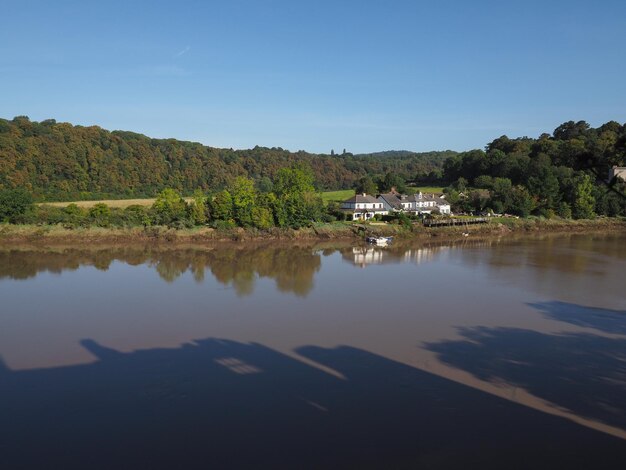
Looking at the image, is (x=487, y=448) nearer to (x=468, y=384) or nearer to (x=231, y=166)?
(x=468, y=384)

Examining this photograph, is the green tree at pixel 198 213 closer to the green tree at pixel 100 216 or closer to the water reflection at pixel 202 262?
the water reflection at pixel 202 262

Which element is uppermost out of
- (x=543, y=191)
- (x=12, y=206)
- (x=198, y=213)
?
(x=543, y=191)

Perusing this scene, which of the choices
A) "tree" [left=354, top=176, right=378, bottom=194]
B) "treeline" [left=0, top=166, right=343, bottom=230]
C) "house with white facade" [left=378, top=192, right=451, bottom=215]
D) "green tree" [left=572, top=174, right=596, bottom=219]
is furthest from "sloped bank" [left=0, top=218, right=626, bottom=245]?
"tree" [left=354, top=176, right=378, bottom=194]

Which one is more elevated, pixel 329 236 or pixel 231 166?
pixel 231 166

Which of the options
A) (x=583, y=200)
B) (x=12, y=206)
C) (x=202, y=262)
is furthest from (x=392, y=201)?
(x=12, y=206)

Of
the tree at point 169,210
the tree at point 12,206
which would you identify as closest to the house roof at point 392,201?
the tree at point 169,210

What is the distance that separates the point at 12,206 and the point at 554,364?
1127 inches

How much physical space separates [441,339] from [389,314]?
2212 mm

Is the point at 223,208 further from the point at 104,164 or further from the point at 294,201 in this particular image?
the point at 104,164

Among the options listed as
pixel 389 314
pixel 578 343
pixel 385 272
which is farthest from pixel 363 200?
pixel 578 343

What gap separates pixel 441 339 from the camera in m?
11.4

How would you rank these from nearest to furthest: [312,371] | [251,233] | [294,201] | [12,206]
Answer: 1. [312,371]
2. [12,206]
3. [251,233]
4. [294,201]

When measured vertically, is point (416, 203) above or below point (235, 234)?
above

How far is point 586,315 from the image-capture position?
1327 centimetres
